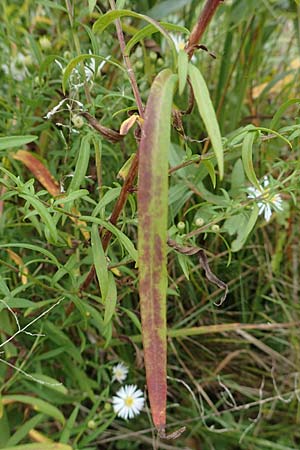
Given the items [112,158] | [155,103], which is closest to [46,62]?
[112,158]

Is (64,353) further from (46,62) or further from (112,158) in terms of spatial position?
(46,62)

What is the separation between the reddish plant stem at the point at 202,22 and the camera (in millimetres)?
472

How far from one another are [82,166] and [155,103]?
28 cm

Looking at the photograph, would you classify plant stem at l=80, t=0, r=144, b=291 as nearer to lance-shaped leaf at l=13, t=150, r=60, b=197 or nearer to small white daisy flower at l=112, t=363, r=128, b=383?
lance-shaped leaf at l=13, t=150, r=60, b=197

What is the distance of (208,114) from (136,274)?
447mm

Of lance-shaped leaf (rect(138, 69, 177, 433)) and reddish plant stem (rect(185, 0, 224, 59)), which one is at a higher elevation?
reddish plant stem (rect(185, 0, 224, 59))

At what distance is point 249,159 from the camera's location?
0.56m

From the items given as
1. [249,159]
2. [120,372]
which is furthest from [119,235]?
[120,372]

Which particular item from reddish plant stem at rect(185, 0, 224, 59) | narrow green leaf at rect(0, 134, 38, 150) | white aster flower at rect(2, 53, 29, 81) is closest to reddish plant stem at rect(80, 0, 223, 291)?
reddish plant stem at rect(185, 0, 224, 59)

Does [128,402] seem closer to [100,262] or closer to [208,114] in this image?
[100,262]

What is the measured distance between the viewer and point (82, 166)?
27.0 inches

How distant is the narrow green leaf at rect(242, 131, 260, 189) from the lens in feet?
1.82

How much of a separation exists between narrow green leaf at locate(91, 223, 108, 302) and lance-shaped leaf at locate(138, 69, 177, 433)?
21 centimetres

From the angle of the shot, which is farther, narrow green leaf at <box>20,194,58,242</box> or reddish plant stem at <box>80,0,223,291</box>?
narrow green leaf at <box>20,194,58,242</box>
